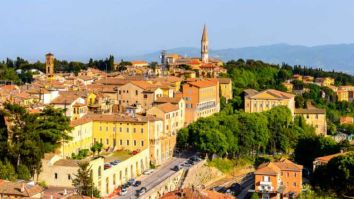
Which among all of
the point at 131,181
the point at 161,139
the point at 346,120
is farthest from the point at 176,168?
the point at 346,120

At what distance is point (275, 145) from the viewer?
199ft

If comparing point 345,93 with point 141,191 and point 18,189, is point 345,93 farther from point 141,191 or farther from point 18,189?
point 18,189

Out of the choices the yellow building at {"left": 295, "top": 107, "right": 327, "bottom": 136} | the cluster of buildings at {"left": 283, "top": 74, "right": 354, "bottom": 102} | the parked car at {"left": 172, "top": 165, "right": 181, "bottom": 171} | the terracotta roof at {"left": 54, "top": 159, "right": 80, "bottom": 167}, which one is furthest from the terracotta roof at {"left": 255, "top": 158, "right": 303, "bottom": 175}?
the cluster of buildings at {"left": 283, "top": 74, "right": 354, "bottom": 102}

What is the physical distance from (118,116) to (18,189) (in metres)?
17.5

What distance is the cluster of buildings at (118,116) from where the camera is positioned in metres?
41.9

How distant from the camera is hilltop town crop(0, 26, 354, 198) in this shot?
40.1 metres

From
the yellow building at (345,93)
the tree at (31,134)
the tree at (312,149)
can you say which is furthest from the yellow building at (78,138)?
the yellow building at (345,93)

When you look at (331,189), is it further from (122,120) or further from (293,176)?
(122,120)

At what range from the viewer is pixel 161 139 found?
51.3 meters

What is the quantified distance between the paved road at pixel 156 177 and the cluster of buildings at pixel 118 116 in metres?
0.80

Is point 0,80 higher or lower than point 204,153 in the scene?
higher

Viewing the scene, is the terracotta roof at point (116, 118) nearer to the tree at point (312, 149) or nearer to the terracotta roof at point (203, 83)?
the terracotta roof at point (203, 83)

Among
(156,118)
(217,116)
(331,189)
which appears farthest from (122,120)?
(331,189)

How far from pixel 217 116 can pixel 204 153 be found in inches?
236
